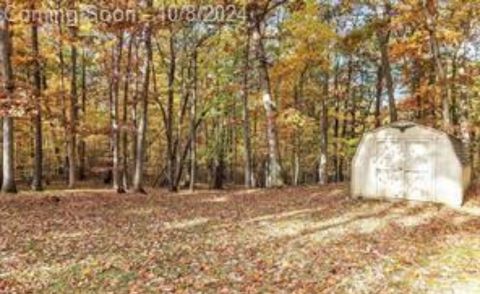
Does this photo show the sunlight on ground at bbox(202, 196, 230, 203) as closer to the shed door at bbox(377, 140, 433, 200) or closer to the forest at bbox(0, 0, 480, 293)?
the forest at bbox(0, 0, 480, 293)

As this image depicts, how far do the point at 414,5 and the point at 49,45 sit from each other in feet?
60.5

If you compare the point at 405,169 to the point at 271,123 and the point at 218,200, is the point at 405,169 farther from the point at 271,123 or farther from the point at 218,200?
the point at 218,200

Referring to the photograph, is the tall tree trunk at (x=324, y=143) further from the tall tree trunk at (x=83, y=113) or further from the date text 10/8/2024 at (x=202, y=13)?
the tall tree trunk at (x=83, y=113)

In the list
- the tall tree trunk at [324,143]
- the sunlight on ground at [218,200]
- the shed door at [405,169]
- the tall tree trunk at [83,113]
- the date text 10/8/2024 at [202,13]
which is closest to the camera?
the shed door at [405,169]

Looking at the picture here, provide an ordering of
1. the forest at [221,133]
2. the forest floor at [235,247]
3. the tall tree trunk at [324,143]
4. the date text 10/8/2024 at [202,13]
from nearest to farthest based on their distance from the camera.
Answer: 1. the forest floor at [235,247]
2. the forest at [221,133]
3. the date text 10/8/2024 at [202,13]
4. the tall tree trunk at [324,143]

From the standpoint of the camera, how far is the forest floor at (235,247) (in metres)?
8.44

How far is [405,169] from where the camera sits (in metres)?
18.5

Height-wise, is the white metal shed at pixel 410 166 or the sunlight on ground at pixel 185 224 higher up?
the white metal shed at pixel 410 166

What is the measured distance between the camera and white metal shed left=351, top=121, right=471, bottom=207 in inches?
688

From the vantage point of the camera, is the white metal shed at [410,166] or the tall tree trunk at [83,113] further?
the tall tree trunk at [83,113]

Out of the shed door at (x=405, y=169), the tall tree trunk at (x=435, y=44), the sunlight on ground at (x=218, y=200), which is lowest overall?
the sunlight on ground at (x=218, y=200)

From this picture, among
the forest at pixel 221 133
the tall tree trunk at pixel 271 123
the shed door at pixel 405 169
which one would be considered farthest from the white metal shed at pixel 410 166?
the tall tree trunk at pixel 271 123

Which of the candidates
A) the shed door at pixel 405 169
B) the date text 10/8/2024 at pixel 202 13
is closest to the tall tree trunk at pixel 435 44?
the shed door at pixel 405 169

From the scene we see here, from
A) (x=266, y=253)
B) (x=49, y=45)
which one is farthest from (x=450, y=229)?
(x=49, y=45)
